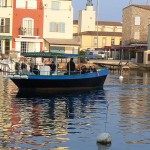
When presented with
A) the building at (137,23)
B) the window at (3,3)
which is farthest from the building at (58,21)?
the building at (137,23)

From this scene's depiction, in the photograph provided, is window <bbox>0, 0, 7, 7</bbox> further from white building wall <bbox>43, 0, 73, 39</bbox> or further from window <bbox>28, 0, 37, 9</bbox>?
white building wall <bbox>43, 0, 73, 39</bbox>

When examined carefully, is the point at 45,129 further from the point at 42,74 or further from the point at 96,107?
the point at 42,74

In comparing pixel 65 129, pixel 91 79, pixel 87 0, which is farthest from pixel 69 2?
pixel 87 0

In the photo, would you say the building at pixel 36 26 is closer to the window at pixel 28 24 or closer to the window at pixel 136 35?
the window at pixel 28 24

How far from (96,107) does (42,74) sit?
948 cm

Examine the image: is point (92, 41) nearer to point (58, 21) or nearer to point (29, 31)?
point (58, 21)

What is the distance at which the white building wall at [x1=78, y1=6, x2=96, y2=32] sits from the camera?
139375 mm

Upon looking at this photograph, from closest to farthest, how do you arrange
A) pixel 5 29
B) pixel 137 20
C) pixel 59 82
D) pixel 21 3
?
pixel 59 82 < pixel 5 29 < pixel 21 3 < pixel 137 20

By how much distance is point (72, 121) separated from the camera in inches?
845

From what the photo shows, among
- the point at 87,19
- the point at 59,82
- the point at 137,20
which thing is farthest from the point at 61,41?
the point at 87,19

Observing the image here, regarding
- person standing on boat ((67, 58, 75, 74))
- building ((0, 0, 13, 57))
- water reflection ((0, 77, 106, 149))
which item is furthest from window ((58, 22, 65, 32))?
water reflection ((0, 77, 106, 149))

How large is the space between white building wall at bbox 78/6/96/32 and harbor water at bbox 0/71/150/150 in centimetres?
10694

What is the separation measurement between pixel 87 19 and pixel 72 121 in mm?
120738

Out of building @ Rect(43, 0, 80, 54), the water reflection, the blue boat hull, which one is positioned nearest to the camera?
the water reflection
